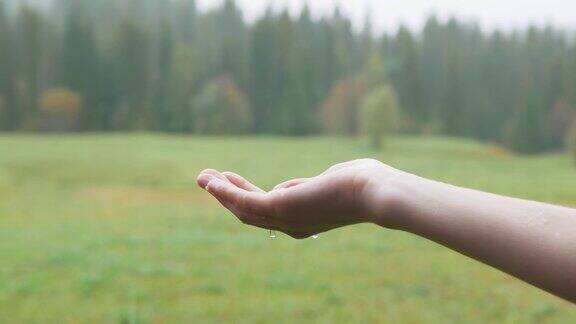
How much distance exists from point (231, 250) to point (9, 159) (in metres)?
13.8

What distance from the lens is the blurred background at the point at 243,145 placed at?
17.8ft

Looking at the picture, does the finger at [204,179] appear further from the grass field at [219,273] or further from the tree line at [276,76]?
the tree line at [276,76]

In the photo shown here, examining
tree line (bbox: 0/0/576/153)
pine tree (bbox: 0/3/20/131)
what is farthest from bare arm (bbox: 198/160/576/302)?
pine tree (bbox: 0/3/20/131)

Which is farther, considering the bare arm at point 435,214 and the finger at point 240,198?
the finger at point 240,198

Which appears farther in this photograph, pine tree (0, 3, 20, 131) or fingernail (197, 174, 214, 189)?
pine tree (0, 3, 20, 131)

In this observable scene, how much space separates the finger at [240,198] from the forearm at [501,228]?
11.4 inches

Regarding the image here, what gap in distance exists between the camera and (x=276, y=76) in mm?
A: 41406

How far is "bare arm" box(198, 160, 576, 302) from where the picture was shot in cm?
103

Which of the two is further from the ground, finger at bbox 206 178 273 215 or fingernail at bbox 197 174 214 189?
fingernail at bbox 197 174 214 189

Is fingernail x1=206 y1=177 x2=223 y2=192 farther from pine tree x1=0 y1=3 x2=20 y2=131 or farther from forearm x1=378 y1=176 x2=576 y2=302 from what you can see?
pine tree x1=0 y1=3 x2=20 y2=131

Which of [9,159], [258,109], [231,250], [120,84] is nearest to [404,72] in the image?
[258,109]

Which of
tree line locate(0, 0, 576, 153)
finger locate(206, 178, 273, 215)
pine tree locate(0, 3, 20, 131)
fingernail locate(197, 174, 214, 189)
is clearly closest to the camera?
finger locate(206, 178, 273, 215)

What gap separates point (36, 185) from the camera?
1579 cm

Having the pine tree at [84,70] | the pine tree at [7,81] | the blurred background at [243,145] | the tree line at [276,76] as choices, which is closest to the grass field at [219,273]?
the blurred background at [243,145]
